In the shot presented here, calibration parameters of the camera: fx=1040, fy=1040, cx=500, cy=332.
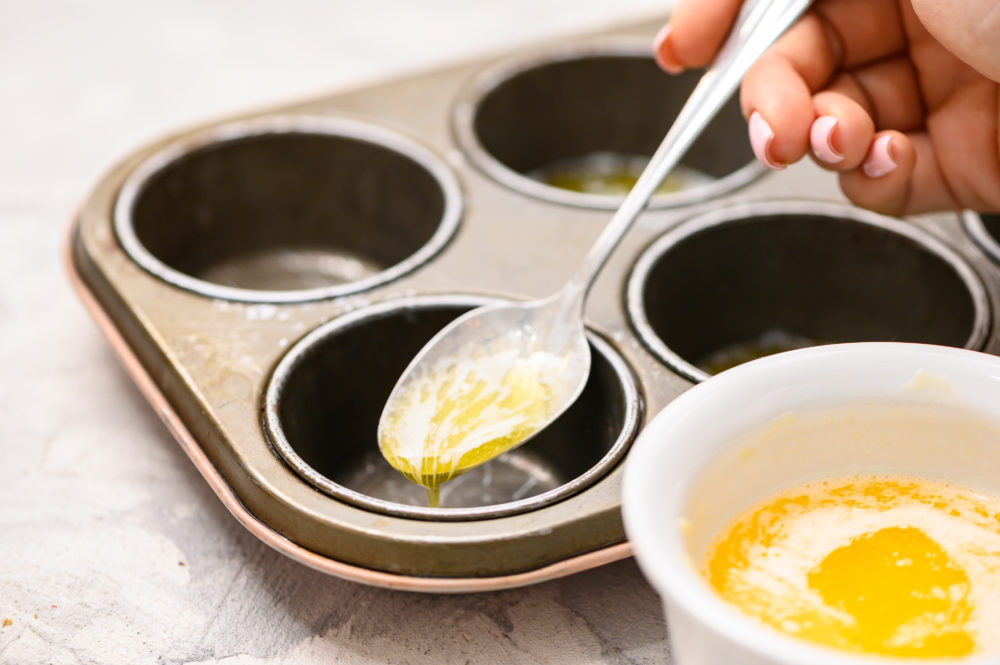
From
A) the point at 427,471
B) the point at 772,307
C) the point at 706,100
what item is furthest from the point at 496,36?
the point at 427,471

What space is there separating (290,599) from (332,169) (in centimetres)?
82

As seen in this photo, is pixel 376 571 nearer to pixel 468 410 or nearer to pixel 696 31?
pixel 468 410

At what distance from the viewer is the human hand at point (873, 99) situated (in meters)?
1.12

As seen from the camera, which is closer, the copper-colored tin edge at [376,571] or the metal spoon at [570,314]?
the copper-colored tin edge at [376,571]

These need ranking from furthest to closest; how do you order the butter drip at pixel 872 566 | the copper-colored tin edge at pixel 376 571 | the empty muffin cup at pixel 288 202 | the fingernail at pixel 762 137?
the empty muffin cup at pixel 288 202
the fingernail at pixel 762 137
the copper-colored tin edge at pixel 376 571
the butter drip at pixel 872 566

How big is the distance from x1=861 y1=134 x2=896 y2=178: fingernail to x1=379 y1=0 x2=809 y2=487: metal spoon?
17cm

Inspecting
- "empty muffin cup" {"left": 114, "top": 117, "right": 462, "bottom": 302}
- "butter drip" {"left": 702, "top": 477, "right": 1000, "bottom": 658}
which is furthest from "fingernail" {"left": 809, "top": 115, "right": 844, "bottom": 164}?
"empty muffin cup" {"left": 114, "top": 117, "right": 462, "bottom": 302}

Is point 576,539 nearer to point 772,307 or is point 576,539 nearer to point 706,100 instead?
point 706,100

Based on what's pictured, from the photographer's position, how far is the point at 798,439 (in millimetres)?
942

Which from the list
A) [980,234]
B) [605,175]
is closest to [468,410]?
[980,234]

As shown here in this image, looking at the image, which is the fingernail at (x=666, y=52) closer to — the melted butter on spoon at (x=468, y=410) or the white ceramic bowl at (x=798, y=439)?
the melted butter on spoon at (x=468, y=410)

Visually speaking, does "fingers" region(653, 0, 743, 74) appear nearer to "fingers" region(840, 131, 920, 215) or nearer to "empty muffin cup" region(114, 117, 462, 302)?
"fingers" region(840, 131, 920, 215)

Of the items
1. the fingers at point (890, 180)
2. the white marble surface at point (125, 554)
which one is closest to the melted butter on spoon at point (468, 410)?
the white marble surface at point (125, 554)

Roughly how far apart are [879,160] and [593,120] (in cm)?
87
